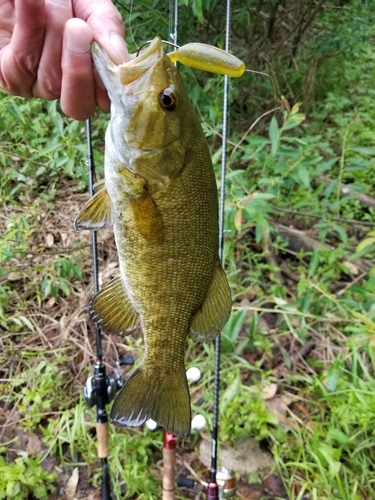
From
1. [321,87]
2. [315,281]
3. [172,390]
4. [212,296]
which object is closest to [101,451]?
[172,390]

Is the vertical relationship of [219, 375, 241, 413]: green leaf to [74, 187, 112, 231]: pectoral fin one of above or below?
below

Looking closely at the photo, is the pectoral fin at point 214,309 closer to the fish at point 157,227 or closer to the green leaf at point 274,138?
the fish at point 157,227

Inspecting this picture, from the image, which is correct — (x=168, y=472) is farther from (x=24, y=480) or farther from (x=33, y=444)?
(x=33, y=444)

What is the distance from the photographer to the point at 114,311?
136 cm

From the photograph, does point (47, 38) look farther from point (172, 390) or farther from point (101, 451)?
point (101, 451)

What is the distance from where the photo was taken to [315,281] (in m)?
3.21

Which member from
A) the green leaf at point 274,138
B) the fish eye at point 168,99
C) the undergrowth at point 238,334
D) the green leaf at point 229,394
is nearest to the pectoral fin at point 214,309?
the fish eye at point 168,99

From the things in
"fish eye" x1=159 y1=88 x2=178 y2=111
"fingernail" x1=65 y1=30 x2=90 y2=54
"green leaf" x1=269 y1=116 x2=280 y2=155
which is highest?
"fingernail" x1=65 y1=30 x2=90 y2=54

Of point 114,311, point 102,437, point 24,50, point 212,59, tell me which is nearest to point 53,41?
point 24,50

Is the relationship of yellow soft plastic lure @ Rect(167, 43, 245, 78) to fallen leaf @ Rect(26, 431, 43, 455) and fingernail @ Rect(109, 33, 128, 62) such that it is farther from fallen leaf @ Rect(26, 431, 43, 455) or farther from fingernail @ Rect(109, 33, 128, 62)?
fallen leaf @ Rect(26, 431, 43, 455)

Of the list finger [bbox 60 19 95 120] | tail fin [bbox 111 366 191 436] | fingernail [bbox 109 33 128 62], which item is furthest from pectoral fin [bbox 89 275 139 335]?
fingernail [bbox 109 33 128 62]

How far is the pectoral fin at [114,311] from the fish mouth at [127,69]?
21.3 inches

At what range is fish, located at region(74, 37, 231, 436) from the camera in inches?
44.3

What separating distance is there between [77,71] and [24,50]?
0.17 metres
